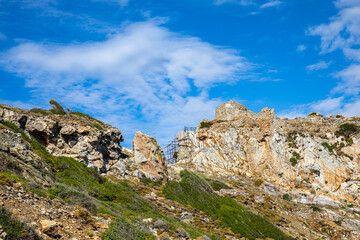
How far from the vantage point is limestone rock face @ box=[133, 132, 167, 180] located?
1081 inches

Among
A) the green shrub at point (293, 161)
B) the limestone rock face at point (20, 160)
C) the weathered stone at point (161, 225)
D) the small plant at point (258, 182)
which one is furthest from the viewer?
the green shrub at point (293, 161)

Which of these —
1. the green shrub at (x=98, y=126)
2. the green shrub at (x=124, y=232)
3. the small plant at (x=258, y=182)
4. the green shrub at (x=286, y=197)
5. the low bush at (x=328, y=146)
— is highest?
the low bush at (x=328, y=146)

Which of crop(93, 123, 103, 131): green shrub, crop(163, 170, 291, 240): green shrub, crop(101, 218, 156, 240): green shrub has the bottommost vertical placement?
crop(101, 218, 156, 240): green shrub

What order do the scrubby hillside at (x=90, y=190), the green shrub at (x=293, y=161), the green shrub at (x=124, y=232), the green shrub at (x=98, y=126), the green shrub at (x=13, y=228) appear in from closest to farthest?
the green shrub at (x=13, y=228), the scrubby hillside at (x=90, y=190), the green shrub at (x=124, y=232), the green shrub at (x=98, y=126), the green shrub at (x=293, y=161)

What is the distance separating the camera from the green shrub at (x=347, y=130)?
139 ft

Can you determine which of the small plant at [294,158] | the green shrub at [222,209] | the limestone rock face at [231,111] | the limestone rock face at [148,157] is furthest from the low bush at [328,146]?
the limestone rock face at [148,157]

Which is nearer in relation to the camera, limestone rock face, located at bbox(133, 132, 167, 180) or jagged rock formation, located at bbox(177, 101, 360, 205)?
limestone rock face, located at bbox(133, 132, 167, 180)

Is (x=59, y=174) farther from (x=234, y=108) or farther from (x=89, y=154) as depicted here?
(x=234, y=108)

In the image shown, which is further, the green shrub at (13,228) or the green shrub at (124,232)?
the green shrub at (124,232)

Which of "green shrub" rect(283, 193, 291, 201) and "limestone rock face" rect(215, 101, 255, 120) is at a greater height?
"limestone rock face" rect(215, 101, 255, 120)

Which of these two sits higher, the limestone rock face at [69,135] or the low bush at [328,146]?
the low bush at [328,146]

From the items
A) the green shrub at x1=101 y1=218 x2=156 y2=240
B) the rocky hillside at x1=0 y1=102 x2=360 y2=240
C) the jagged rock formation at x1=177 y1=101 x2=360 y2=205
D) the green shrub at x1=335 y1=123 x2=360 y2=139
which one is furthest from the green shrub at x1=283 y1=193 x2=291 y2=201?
the green shrub at x1=101 y1=218 x2=156 y2=240

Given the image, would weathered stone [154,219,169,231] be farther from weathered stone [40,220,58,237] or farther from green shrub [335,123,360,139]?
green shrub [335,123,360,139]

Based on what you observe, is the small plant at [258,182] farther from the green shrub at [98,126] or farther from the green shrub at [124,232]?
the green shrub at [124,232]
